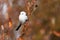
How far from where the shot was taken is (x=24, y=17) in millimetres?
2441

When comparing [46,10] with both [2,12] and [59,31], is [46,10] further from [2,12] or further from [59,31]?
[2,12]

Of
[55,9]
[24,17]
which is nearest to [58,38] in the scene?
[55,9]

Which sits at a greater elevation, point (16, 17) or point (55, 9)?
point (55, 9)

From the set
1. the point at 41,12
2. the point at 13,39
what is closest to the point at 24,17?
the point at 13,39

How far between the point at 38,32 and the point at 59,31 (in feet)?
0.42

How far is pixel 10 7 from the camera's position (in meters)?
2.86

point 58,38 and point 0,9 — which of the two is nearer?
point 58,38

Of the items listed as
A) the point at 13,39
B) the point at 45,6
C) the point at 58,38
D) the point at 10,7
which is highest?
the point at 45,6

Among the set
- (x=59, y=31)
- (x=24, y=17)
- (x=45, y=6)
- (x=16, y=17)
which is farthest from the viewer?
(x=16, y=17)

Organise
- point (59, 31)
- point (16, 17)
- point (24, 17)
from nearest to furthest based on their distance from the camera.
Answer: point (59, 31)
point (24, 17)
point (16, 17)

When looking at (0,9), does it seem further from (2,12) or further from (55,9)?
(55,9)

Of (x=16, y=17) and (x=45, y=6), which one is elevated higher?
(x=45, y=6)

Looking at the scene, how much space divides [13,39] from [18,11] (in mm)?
590

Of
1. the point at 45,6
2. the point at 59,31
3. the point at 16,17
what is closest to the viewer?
the point at 59,31
